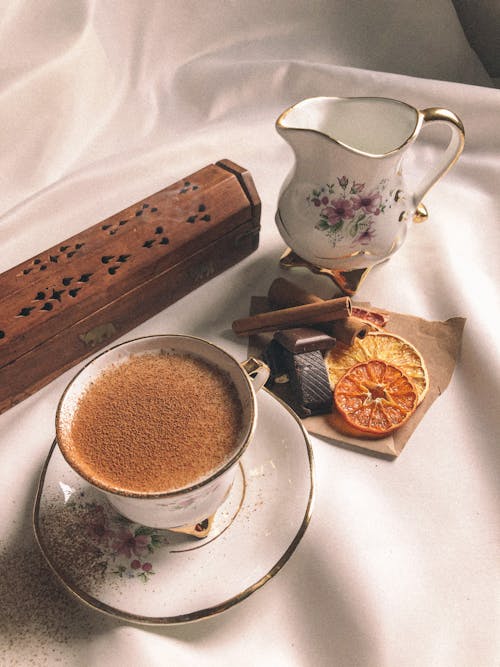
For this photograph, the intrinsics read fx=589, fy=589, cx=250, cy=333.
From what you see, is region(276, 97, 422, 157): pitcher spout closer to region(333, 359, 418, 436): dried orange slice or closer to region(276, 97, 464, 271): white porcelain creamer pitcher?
region(276, 97, 464, 271): white porcelain creamer pitcher

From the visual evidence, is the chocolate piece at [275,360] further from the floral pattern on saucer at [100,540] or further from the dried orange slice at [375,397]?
the floral pattern on saucer at [100,540]

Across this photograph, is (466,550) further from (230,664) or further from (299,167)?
(299,167)

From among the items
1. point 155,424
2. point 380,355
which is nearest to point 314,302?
point 380,355

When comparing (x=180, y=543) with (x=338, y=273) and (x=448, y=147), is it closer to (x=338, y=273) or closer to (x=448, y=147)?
(x=338, y=273)

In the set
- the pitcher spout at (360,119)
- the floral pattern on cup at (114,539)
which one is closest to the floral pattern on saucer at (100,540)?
the floral pattern on cup at (114,539)

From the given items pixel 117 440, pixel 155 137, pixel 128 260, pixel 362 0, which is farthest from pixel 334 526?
pixel 362 0

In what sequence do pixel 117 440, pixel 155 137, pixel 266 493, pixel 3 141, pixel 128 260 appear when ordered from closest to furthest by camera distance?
pixel 117 440, pixel 266 493, pixel 128 260, pixel 3 141, pixel 155 137
